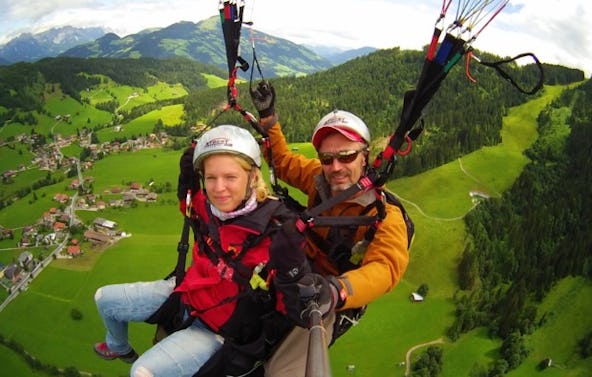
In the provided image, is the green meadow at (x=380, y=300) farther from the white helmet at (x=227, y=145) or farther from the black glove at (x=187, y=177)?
the white helmet at (x=227, y=145)

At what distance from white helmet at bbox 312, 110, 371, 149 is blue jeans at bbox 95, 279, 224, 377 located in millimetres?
2574

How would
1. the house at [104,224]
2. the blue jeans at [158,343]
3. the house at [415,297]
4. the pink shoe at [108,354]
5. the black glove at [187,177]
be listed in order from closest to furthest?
the blue jeans at [158,343] < the black glove at [187,177] < the pink shoe at [108,354] < the house at [415,297] < the house at [104,224]

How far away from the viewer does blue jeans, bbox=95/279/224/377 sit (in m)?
4.07

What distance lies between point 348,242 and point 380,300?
1892 inches

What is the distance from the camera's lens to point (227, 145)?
14.2 feet

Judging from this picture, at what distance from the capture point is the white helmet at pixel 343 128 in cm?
497

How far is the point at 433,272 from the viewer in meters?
53.0

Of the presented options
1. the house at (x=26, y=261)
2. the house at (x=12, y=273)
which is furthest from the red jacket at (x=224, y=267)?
the house at (x=26, y=261)

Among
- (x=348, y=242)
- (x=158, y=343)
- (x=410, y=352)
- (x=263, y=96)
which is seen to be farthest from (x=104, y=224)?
(x=348, y=242)

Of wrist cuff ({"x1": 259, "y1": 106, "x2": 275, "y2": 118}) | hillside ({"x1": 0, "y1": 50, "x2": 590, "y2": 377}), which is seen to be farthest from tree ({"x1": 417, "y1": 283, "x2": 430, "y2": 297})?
wrist cuff ({"x1": 259, "y1": 106, "x2": 275, "y2": 118})

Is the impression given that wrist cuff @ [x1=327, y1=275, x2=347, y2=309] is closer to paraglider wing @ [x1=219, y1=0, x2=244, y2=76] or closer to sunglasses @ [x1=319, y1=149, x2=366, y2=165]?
sunglasses @ [x1=319, y1=149, x2=366, y2=165]

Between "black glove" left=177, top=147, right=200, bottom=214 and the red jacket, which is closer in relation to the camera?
the red jacket

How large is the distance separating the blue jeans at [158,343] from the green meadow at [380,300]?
3666 centimetres

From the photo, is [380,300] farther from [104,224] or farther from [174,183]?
[174,183]
